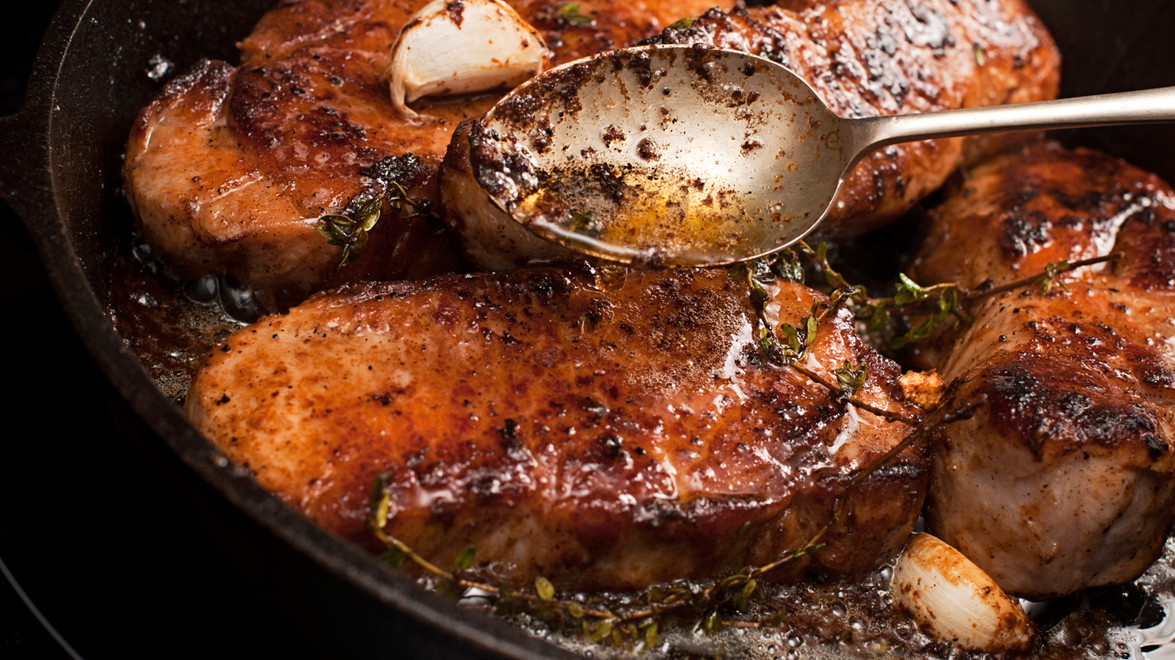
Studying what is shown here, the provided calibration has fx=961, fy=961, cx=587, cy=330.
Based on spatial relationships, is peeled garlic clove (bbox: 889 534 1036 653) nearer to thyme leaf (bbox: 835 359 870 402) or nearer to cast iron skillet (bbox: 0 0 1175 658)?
thyme leaf (bbox: 835 359 870 402)

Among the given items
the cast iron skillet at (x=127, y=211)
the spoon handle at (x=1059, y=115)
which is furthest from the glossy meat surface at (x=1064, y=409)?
the cast iron skillet at (x=127, y=211)

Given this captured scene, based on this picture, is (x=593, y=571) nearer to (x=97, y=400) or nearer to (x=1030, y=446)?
(x=1030, y=446)

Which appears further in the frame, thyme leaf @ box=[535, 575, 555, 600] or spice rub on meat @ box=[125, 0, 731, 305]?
spice rub on meat @ box=[125, 0, 731, 305]

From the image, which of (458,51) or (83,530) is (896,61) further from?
(83,530)

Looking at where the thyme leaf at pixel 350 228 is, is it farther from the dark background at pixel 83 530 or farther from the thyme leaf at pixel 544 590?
the thyme leaf at pixel 544 590

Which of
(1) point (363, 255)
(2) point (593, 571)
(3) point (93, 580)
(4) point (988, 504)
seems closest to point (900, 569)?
(4) point (988, 504)

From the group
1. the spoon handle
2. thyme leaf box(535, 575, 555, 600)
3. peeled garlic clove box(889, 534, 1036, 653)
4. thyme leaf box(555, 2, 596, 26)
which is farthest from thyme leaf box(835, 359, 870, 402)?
thyme leaf box(555, 2, 596, 26)

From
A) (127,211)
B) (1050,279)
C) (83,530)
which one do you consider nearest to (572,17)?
(127,211)
